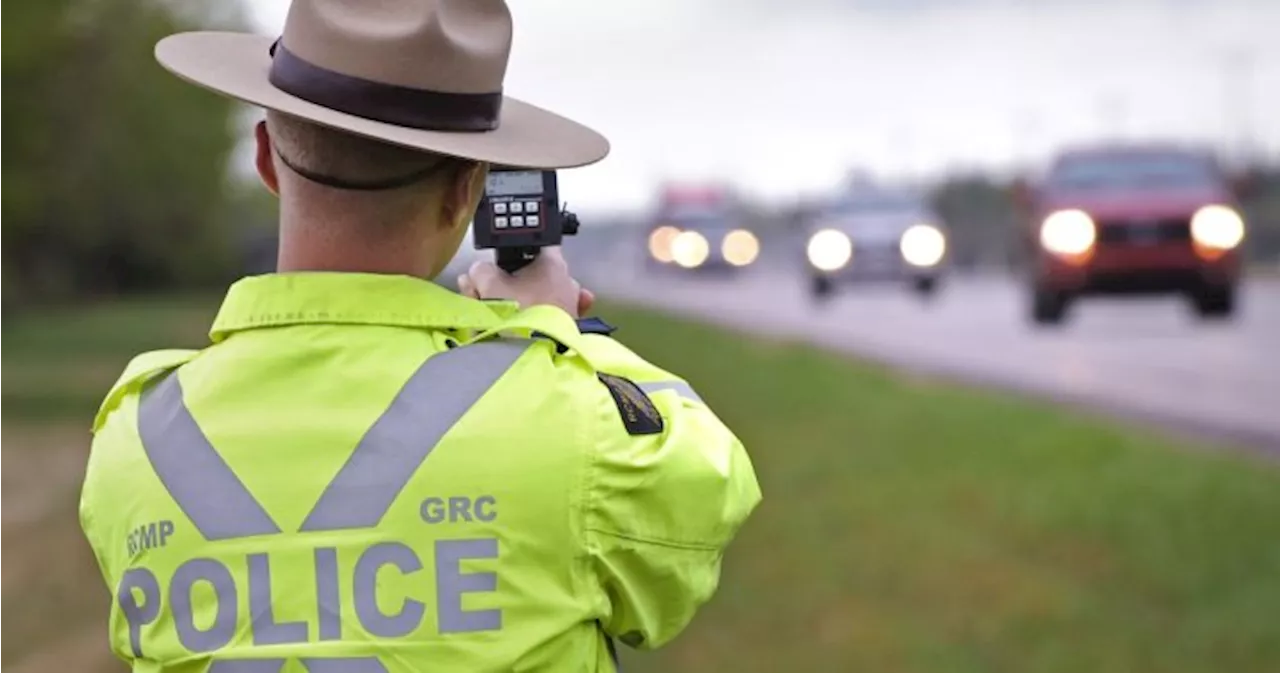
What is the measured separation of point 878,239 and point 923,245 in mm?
1404

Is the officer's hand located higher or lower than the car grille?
higher

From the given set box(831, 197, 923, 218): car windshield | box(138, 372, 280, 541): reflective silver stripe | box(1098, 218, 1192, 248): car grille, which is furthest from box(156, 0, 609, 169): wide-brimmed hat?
box(831, 197, 923, 218): car windshield

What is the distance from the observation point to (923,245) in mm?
32000

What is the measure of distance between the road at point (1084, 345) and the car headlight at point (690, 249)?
9.81 meters

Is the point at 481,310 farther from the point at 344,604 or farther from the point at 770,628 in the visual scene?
the point at 770,628

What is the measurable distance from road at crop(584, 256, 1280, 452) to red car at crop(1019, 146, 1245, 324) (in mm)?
826

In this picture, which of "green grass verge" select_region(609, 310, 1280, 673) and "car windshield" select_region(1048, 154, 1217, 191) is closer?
"green grass verge" select_region(609, 310, 1280, 673)

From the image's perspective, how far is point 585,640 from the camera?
2730mm

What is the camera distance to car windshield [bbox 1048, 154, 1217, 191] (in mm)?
21594

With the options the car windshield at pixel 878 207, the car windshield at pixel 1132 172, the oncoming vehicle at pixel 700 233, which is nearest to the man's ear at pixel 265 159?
the car windshield at pixel 1132 172

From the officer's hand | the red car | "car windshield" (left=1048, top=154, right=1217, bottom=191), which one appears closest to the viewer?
the officer's hand

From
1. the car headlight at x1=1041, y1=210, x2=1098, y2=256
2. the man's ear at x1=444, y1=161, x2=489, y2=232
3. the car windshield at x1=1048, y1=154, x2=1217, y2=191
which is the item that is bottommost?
the car headlight at x1=1041, y1=210, x2=1098, y2=256

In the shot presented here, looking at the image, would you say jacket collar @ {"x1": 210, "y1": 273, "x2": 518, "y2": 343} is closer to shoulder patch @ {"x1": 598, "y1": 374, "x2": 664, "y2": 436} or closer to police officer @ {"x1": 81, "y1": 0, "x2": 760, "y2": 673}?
police officer @ {"x1": 81, "y1": 0, "x2": 760, "y2": 673}

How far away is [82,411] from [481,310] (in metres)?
30.0
